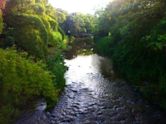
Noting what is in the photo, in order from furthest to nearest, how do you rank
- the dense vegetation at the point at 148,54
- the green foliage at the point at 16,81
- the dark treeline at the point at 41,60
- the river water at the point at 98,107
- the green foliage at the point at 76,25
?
the green foliage at the point at 76,25 < the dense vegetation at the point at 148,54 < the river water at the point at 98,107 < the dark treeline at the point at 41,60 < the green foliage at the point at 16,81

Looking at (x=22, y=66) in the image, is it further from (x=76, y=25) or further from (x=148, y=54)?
(x=76, y=25)

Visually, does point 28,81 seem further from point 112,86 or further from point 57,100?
point 112,86

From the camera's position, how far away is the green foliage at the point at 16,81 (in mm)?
15289

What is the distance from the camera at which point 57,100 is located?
2008 centimetres

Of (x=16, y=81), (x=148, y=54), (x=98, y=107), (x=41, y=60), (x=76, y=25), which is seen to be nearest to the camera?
(x=16, y=81)

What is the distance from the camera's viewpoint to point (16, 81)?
1534cm

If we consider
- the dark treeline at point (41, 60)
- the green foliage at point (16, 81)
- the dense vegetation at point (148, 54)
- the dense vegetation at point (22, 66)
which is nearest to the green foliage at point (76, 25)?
the dark treeline at point (41, 60)

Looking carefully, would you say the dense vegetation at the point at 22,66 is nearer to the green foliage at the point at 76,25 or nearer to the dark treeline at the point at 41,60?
the dark treeline at the point at 41,60

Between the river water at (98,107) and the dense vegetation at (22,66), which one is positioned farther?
the river water at (98,107)

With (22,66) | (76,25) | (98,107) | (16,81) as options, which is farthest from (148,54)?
(76,25)

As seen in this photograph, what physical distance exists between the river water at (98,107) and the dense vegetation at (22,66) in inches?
35.7

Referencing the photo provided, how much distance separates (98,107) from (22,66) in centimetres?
553

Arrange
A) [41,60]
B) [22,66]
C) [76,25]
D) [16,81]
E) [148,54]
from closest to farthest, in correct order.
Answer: [16,81]
[22,66]
[41,60]
[148,54]
[76,25]

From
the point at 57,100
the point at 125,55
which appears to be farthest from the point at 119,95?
the point at 125,55
